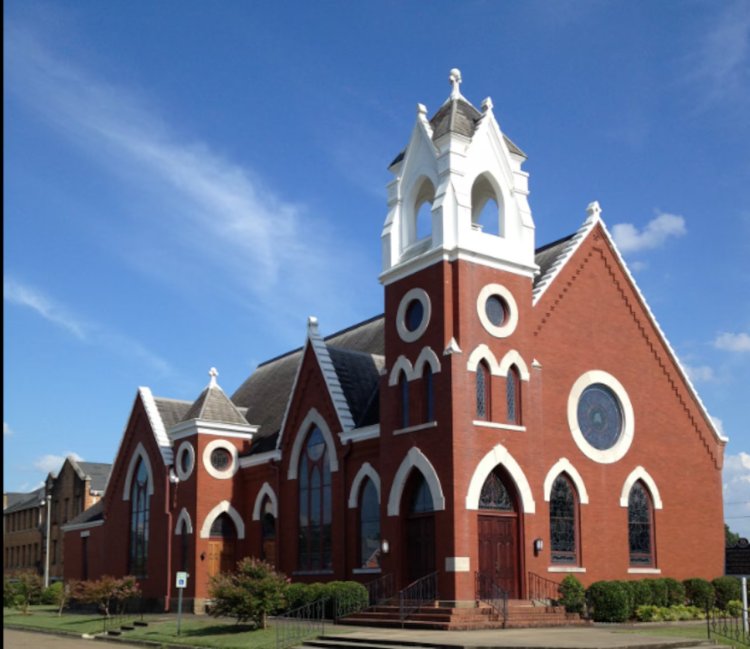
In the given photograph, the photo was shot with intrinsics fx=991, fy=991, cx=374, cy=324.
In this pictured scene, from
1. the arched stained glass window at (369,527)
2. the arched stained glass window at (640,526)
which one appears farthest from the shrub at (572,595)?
the arched stained glass window at (369,527)

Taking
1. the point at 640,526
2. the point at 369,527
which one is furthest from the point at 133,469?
the point at 640,526

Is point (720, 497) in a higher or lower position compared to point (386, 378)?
lower

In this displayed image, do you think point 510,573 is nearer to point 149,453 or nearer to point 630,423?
point 630,423

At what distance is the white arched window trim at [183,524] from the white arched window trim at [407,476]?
41.3 feet

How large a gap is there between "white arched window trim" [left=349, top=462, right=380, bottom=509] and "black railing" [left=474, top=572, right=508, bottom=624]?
A: 19.1ft

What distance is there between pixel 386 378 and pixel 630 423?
29.4ft

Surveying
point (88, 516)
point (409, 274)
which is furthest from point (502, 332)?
point (88, 516)

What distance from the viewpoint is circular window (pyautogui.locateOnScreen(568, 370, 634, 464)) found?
3269 cm

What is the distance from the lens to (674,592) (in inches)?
1241

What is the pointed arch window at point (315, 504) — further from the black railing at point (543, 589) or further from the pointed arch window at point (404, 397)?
the black railing at point (543, 589)

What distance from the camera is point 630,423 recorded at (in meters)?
34.2

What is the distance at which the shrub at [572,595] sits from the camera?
Answer: 29.2m

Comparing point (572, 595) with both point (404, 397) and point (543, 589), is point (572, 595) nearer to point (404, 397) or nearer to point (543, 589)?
point (543, 589)

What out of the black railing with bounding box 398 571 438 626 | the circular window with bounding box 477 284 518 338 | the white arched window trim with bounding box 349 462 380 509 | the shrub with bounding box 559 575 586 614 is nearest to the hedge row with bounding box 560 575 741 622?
the shrub with bounding box 559 575 586 614
